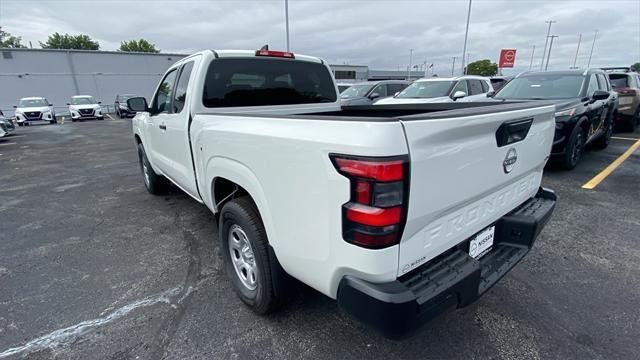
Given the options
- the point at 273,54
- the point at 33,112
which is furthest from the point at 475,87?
the point at 33,112

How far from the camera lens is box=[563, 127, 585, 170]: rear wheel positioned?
5781mm

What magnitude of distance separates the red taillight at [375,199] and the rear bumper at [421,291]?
9.1 inches

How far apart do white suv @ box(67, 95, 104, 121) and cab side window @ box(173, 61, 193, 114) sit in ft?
70.6

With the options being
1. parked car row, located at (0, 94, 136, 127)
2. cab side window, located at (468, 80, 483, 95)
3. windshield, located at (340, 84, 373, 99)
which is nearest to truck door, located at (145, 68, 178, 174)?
cab side window, located at (468, 80, 483, 95)

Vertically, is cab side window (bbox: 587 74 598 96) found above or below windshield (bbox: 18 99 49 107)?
above

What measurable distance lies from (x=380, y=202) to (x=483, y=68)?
299 feet

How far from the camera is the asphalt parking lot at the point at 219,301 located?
2.16 meters

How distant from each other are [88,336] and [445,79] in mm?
10863

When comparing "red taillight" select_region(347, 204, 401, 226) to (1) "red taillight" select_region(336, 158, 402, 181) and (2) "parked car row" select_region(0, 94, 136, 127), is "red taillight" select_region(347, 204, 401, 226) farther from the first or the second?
(2) "parked car row" select_region(0, 94, 136, 127)

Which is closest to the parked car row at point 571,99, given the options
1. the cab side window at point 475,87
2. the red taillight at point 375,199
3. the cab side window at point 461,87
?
the cab side window at point 461,87

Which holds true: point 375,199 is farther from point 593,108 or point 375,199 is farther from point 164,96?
point 593,108

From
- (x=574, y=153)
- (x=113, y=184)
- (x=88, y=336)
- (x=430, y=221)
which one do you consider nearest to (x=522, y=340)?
(x=430, y=221)

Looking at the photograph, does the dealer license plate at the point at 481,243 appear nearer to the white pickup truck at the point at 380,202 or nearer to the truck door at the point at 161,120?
the white pickup truck at the point at 380,202

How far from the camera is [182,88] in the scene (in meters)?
3.38
